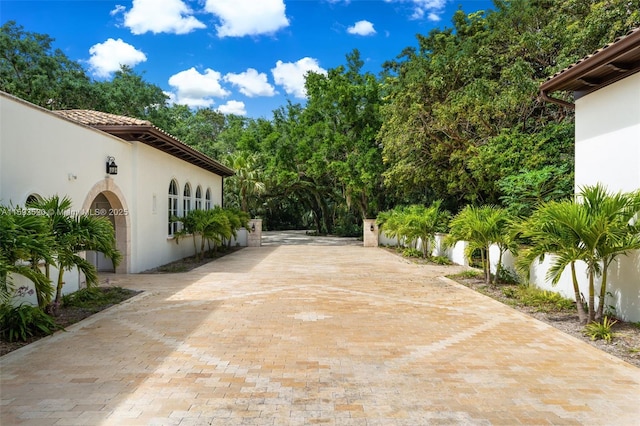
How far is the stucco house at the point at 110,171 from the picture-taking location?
7730mm

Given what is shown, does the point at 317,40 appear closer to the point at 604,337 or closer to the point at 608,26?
the point at 608,26

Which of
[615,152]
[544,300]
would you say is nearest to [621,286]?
[544,300]

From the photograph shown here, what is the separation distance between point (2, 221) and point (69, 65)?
83.7 ft

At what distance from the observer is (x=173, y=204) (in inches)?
652

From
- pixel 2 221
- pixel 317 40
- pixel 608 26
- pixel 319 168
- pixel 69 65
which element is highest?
pixel 69 65

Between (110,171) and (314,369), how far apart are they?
349 inches

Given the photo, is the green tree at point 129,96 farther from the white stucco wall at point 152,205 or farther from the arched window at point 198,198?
the white stucco wall at point 152,205

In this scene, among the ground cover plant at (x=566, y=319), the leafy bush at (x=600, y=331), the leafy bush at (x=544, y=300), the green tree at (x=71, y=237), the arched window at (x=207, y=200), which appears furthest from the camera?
the arched window at (x=207, y=200)

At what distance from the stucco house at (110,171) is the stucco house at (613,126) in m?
10.2

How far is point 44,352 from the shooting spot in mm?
5555

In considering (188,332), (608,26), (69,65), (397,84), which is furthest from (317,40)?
(69,65)

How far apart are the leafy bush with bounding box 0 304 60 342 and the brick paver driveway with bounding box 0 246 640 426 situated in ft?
1.19

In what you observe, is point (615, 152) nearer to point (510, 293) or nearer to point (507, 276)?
point (510, 293)

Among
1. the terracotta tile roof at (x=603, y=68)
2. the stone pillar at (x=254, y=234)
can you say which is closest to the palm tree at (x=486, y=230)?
the terracotta tile roof at (x=603, y=68)
